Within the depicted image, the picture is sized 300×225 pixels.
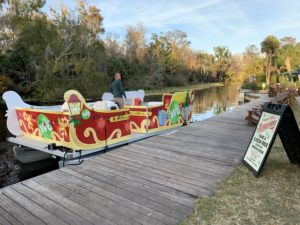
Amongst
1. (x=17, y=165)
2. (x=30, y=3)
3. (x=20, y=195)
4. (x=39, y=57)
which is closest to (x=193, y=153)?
(x=20, y=195)

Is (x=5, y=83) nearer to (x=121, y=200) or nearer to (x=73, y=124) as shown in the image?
(x=73, y=124)

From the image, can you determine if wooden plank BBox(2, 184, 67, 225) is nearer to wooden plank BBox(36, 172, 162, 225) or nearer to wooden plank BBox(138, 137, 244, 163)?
wooden plank BBox(36, 172, 162, 225)

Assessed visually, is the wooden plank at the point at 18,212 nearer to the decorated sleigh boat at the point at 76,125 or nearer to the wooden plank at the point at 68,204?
the wooden plank at the point at 68,204

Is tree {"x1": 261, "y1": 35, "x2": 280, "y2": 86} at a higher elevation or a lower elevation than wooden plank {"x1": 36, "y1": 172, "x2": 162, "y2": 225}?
higher

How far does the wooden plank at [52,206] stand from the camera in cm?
229

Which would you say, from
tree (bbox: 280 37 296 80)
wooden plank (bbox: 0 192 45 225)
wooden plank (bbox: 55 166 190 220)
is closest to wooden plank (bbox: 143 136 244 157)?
wooden plank (bbox: 55 166 190 220)

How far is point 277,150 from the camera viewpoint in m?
4.51

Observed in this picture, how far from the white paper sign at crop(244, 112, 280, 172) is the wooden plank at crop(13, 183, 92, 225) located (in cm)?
236

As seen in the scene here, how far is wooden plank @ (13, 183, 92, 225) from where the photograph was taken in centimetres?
229

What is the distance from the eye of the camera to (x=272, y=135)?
10.2 ft

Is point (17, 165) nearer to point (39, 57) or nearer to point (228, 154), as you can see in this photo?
point (228, 154)

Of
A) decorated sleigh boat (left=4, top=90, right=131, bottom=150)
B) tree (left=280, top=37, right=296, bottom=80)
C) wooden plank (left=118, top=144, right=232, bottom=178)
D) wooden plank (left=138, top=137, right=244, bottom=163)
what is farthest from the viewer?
tree (left=280, top=37, right=296, bottom=80)

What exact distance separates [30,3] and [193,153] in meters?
23.3

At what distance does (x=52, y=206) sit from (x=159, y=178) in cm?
137
